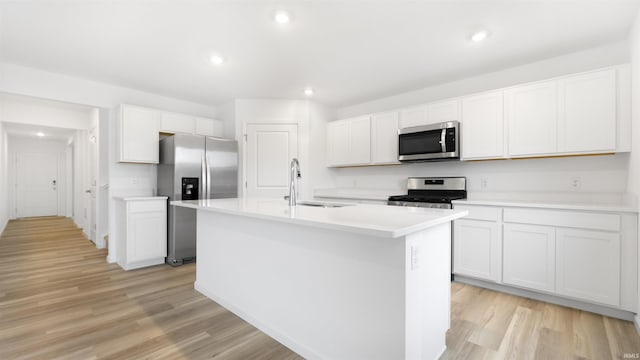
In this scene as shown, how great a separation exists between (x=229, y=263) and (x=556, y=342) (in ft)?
8.04

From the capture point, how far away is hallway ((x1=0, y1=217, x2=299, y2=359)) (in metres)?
1.86

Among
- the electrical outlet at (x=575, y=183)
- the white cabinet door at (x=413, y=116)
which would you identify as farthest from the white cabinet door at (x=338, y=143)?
the electrical outlet at (x=575, y=183)

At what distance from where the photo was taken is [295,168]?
2.41 metres

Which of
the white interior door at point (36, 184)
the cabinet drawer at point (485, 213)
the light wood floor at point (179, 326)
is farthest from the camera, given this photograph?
the white interior door at point (36, 184)

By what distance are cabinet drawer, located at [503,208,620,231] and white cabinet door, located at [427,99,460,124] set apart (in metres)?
1.27

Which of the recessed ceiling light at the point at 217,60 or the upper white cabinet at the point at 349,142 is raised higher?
the recessed ceiling light at the point at 217,60

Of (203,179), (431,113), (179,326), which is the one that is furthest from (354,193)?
(179,326)

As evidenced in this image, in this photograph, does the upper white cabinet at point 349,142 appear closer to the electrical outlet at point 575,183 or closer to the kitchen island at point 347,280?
the electrical outlet at point 575,183

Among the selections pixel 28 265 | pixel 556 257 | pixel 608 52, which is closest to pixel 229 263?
pixel 556 257

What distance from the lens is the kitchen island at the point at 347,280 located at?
4.60 ft

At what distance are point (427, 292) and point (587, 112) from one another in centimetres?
242

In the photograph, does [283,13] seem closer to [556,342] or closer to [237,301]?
[237,301]

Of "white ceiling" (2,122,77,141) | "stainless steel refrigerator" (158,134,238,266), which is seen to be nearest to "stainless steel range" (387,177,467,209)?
"stainless steel refrigerator" (158,134,238,266)

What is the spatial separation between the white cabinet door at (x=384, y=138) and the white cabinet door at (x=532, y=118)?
1358 mm
